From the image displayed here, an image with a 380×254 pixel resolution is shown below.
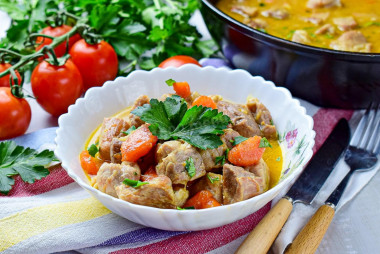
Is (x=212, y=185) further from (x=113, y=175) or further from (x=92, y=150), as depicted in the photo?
(x=92, y=150)

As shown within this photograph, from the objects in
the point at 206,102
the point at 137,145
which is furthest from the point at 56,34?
the point at 137,145

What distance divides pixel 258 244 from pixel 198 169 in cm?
51

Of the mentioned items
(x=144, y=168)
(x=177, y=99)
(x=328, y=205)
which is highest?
(x=177, y=99)

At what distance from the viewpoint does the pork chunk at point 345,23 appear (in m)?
Answer: 4.20

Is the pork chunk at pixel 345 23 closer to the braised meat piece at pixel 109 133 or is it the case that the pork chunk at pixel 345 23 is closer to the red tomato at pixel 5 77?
the braised meat piece at pixel 109 133

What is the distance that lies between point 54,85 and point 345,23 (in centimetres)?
256

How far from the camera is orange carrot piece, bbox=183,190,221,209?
Answer: 2577 millimetres

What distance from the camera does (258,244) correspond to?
2.50 meters

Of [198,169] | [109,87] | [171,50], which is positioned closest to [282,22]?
[171,50]

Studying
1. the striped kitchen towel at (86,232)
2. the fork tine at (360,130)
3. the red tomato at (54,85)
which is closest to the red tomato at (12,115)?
the red tomato at (54,85)

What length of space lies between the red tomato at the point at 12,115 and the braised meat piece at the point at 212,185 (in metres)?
1.58

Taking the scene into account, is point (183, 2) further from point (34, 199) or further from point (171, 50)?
point (34, 199)

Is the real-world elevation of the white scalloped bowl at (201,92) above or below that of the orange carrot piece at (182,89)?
below

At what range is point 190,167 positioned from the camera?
2.60 m
